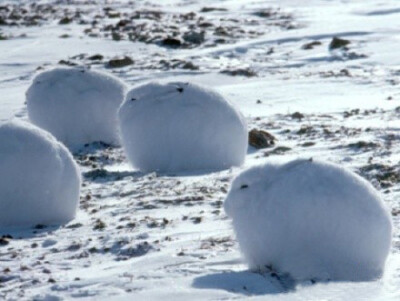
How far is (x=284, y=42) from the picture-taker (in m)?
21.7

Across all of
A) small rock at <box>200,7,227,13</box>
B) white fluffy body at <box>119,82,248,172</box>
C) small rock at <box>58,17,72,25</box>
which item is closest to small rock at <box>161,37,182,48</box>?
small rock at <box>58,17,72,25</box>

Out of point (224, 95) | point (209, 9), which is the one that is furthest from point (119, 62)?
point (209, 9)

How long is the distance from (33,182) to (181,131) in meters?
2.40

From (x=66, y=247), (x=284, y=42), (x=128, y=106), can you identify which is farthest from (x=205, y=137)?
(x=284, y=42)

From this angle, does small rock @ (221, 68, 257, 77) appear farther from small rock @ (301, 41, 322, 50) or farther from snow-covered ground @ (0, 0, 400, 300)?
small rock @ (301, 41, 322, 50)

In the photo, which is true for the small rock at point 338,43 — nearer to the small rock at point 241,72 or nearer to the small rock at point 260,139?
the small rock at point 241,72

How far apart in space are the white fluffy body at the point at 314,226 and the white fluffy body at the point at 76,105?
550 centimetres

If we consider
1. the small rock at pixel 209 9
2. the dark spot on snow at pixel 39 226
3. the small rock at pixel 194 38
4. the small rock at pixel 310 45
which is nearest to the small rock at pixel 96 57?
the small rock at pixel 194 38

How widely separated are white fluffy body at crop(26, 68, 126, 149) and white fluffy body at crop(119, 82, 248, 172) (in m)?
1.41

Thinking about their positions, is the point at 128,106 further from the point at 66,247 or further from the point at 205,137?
the point at 66,247

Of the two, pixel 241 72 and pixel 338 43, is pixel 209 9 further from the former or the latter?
pixel 241 72

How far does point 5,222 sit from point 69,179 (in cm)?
60

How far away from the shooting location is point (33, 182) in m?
8.42

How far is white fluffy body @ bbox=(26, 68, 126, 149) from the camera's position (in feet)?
39.6
